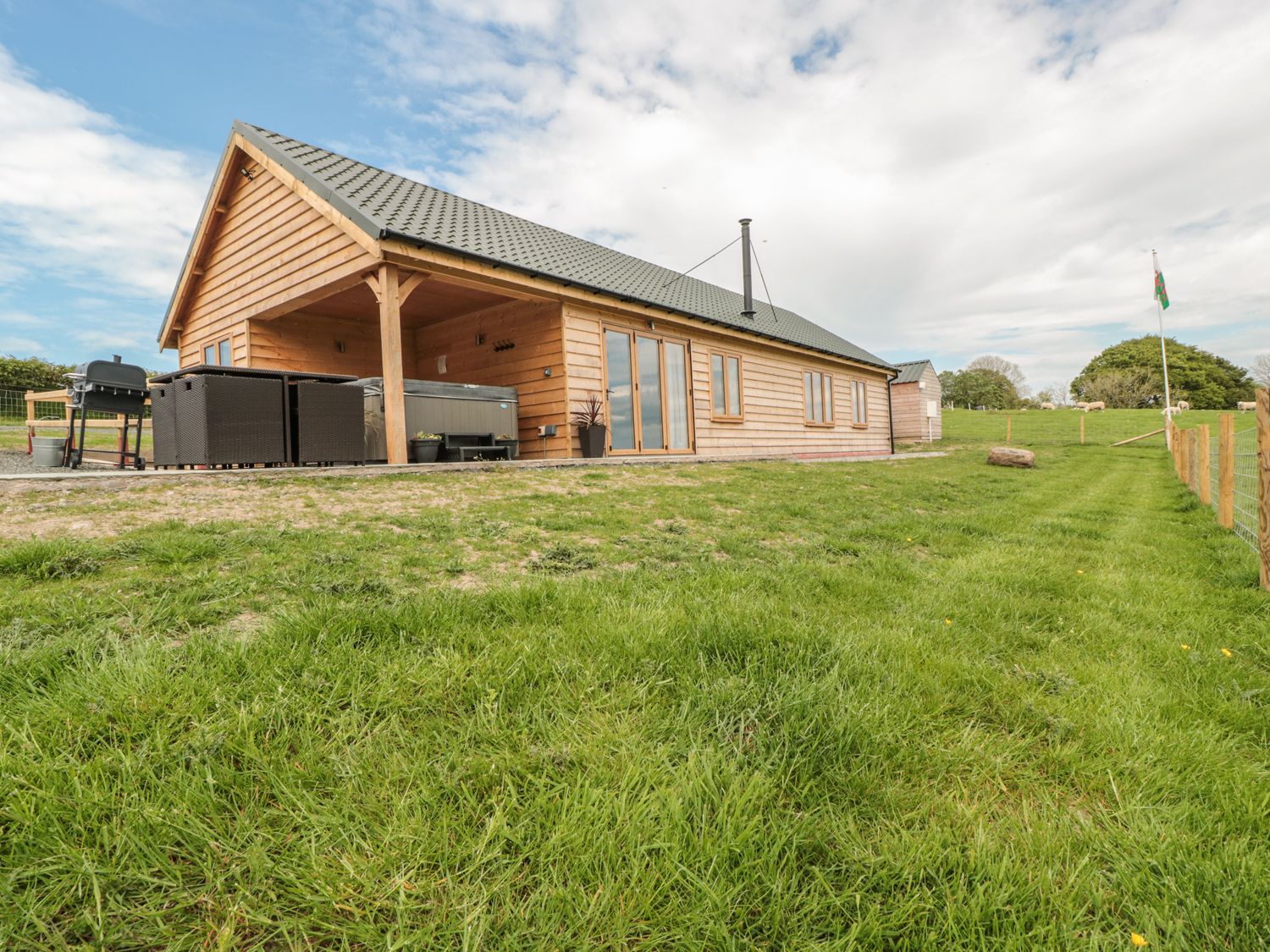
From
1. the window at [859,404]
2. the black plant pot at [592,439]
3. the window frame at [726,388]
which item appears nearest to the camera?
the black plant pot at [592,439]

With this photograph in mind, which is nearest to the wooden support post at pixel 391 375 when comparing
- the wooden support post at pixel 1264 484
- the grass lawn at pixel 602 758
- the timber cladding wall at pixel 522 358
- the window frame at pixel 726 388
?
the timber cladding wall at pixel 522 358

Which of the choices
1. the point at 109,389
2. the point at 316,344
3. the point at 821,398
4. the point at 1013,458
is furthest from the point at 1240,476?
the point at 316,344

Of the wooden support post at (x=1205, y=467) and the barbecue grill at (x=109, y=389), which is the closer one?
the barbecue grill at (x=109, y=389)

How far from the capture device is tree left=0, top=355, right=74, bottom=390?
1488cm

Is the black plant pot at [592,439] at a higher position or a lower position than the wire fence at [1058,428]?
lower

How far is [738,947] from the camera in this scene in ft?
3.06

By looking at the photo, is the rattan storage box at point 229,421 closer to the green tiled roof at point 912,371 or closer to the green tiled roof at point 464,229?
the green tiled roof at point 464,229

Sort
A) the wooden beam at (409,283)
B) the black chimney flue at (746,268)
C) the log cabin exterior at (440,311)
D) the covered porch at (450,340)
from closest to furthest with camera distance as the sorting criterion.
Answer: the wooden beam at (409,283), the log cabin exterior at (440,311), the covered porch at (450,340), the black chimney flue at (746,268)

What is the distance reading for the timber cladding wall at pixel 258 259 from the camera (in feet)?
26.4

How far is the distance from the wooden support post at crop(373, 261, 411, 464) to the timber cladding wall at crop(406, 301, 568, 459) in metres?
2.89

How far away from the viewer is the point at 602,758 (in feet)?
4.40

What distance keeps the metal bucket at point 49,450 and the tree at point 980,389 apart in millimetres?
61215

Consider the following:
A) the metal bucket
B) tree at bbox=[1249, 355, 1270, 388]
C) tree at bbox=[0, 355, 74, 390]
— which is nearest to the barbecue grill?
the metal bucket

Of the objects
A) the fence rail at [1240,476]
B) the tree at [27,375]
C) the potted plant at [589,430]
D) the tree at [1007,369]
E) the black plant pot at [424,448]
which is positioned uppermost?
the tree at [1007,369]
